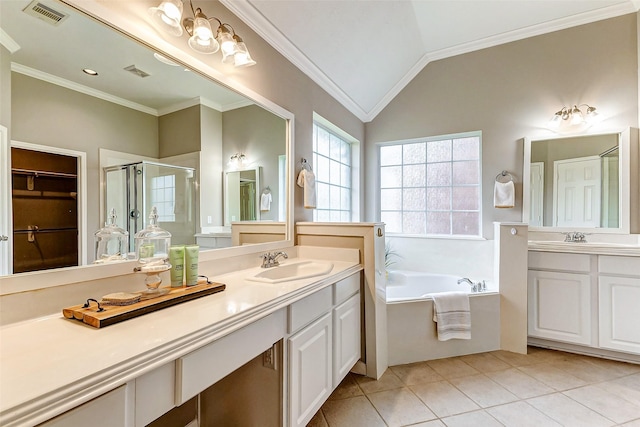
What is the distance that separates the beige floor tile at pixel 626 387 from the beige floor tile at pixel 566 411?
362mm

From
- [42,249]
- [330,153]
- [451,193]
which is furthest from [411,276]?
[42,249]

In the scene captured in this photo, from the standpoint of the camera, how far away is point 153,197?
52.0 inches

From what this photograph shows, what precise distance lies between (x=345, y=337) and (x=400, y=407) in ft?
1.79

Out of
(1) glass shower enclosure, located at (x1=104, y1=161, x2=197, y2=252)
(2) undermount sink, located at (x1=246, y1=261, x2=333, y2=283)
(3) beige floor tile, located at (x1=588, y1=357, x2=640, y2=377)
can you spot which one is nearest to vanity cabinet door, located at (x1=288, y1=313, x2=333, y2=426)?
(2) undermount sink, located at (x1=246, y1=261, x2=333, y2=283)

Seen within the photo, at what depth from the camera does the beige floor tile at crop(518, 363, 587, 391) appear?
75.8 inches

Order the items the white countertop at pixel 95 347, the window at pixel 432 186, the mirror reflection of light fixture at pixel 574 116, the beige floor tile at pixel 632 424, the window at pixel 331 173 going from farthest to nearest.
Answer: the window at pixel 432 186
the window at pixel 331 173
the mirror reflection of light fixture at pixel 574 116
the beige floor tile at pixel 632 424
the white countertop at pixel 95 347

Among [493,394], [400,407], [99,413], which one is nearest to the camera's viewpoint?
[99,413]

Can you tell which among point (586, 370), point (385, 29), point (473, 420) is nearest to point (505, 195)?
point (586, 370)

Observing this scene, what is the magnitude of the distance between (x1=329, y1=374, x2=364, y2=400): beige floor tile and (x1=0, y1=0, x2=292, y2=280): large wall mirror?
1.30 metres

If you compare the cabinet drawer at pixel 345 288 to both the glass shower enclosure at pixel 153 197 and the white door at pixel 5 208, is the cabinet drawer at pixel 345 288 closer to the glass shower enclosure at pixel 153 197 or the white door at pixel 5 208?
the glass shower enclosure at pixel 153 197

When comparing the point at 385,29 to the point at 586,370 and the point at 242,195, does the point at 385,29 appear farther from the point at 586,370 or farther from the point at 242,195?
the point at 586,370

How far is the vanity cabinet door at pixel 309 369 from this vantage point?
1250 mm

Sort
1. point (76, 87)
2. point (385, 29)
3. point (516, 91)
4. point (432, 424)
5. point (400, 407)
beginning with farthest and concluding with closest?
point (516, 91)
point (385, 29)
point (400, 407)
point (432, 424)
point (76, 87)

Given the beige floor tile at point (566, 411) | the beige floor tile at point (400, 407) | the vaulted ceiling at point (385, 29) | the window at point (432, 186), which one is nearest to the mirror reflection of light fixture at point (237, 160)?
the vaulted ceiling at point (385, 29)
